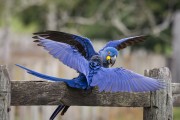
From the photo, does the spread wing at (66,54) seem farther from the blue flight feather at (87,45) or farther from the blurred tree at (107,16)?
the blurred tree at (107,16)

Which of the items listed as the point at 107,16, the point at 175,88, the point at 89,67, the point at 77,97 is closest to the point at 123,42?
the point at 175,88

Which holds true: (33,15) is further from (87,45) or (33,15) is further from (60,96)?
(60,96)

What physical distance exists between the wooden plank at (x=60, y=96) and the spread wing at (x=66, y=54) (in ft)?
0.60

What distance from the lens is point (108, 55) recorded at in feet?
15.5

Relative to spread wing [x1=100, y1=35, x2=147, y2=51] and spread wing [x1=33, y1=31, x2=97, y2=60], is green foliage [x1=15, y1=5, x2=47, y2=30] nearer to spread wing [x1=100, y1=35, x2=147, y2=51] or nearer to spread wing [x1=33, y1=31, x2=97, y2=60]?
spread wing [x1=100, y1=35, x2=147, y2=51]

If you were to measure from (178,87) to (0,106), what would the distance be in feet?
5.19

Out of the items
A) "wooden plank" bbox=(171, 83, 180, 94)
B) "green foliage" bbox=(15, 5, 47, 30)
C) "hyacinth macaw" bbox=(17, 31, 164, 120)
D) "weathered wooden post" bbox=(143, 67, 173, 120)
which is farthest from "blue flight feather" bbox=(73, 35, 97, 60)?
"green foliage" bbox=(15, 5, 47, 30)

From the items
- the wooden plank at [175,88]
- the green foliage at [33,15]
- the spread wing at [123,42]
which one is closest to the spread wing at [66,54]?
the spread wing at [123,42]

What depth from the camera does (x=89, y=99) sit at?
444cm

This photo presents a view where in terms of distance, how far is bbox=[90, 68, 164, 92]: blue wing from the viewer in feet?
14.0

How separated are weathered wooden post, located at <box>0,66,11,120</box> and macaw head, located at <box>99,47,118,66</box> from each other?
35.2 inches

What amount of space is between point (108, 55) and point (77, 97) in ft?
1.67

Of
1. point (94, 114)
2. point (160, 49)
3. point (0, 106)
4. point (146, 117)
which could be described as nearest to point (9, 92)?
point (0, 106)

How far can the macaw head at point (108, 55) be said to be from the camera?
4719mm
